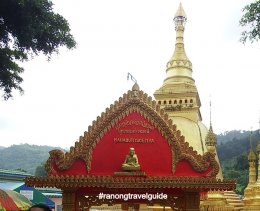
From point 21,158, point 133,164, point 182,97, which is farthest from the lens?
point 21,158

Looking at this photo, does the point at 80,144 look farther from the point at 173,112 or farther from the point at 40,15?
the point at 173,112

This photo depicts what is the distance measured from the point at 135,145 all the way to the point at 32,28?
209 inches

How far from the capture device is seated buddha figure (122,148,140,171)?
14047 millimetres

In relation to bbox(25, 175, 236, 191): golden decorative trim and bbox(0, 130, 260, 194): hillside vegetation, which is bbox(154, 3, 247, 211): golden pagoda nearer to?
bbox(25, 175, 236, 191): golden decorative trim

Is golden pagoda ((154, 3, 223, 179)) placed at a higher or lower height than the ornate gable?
higher

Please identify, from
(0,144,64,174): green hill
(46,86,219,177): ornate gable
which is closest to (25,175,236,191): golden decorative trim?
(46,86,219,177): ornate gable

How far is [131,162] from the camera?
1412cm

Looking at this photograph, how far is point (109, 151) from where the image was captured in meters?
14.5

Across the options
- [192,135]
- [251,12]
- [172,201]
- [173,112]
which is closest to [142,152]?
[172,201]

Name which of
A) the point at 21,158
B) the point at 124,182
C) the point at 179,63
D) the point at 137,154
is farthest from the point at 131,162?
the point at 21,158

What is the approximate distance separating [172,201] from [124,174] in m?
1.92

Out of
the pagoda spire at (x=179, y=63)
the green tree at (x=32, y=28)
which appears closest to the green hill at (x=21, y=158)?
the pagoda spire at (x=179, y=63)

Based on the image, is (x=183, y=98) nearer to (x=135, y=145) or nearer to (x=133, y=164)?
(x=135, y=145)

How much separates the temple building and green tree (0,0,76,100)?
338 cm
